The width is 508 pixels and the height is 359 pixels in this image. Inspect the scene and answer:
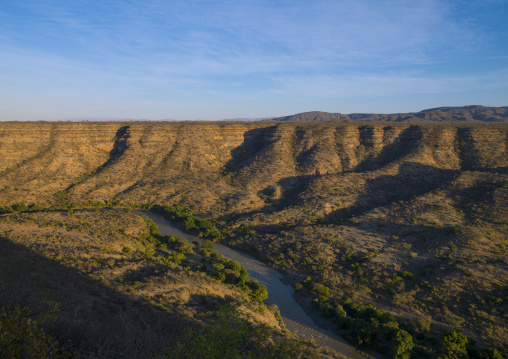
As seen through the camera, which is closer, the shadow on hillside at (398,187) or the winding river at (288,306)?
the winding river at (288,306)

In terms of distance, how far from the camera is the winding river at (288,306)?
2123 cm

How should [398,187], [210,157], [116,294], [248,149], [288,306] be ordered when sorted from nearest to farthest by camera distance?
[116,294]
[288,306]
[398,187]
[210,157]
[248,149]

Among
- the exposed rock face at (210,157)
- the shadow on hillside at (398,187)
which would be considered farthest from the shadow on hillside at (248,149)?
the shadow on hillside at (398,187)

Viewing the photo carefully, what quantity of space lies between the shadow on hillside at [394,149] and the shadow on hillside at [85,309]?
50.6m

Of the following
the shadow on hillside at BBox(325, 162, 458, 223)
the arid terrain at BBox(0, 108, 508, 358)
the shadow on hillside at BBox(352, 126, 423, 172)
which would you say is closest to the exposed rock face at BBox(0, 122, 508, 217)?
the shadow on hillside at BBox(352, 126, 423, 172)

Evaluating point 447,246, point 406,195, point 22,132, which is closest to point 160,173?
point 22,132

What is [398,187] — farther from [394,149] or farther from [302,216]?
[302,216]

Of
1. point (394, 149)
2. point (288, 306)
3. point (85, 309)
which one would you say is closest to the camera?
point (85, 309)

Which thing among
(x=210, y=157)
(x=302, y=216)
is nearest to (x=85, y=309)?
(x=302, y=216)

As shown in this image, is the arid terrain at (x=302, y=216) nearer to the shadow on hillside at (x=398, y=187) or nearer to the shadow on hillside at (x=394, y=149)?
the shadow on hillside at (x=398, y=187)

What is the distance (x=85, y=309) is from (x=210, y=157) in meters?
54.9

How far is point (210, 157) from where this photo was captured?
69.4 meters

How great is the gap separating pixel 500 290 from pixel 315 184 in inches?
1209

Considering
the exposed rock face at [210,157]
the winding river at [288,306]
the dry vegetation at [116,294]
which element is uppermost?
the exposed rock face at [210,157]
